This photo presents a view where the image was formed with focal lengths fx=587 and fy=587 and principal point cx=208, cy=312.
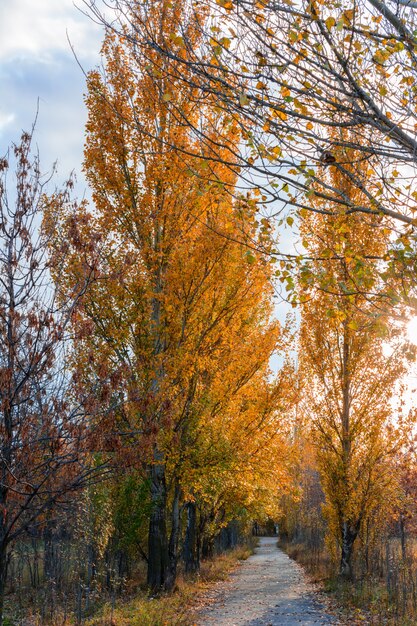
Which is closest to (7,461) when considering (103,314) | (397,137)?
(397,137)

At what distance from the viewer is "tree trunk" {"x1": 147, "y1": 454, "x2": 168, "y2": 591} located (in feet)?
40.3

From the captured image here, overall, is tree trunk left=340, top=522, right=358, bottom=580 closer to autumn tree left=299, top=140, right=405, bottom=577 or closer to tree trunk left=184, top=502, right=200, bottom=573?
autumn tree left=299, top=140, right=405, bottom=577

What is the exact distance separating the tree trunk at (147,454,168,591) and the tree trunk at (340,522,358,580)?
14.6 ft

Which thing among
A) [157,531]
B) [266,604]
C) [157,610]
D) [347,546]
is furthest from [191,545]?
[157,610]

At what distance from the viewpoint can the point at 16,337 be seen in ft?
16.6

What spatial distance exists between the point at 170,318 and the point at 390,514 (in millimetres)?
8574

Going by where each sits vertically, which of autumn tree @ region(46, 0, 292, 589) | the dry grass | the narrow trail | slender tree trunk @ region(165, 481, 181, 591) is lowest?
the narrow trail

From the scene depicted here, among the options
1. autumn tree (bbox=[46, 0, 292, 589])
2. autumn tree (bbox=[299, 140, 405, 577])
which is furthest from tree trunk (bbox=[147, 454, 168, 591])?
autumn tree (bbox=[299, 140, 405, 577])

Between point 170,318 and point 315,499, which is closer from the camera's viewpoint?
point 170,318

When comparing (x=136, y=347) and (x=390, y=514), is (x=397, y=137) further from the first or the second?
(x=390, y=514)

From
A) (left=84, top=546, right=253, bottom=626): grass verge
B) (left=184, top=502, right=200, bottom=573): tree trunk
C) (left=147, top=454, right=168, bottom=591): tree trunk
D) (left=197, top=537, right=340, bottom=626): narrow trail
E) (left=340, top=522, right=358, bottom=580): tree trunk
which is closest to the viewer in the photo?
(left=84, top=546, right=253, bottom=626): grass verge

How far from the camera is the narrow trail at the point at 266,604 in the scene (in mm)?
10305

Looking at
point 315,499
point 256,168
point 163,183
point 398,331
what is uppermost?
point 163,183

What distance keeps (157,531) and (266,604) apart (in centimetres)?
298
